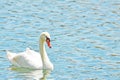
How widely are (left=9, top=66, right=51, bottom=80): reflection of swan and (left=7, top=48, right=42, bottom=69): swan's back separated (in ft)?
0.64

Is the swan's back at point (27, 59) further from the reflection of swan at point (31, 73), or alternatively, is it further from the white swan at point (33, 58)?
the reflection of swan at point (31, 73)

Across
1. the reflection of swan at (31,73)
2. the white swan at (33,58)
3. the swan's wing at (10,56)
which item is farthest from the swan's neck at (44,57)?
the swan's wing at (10,56)

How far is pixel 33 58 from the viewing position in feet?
62.6

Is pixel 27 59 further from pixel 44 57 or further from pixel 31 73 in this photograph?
pixel 31 73

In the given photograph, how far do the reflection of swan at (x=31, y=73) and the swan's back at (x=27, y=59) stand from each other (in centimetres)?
20

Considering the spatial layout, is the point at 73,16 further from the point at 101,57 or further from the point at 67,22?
the point at 101,57

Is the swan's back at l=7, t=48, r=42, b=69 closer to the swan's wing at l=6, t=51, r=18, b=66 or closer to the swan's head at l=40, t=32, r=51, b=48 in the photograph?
the swan's wing at l=6, t=51, r=18, b=66

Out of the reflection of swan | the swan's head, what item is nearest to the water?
the reflection of swan

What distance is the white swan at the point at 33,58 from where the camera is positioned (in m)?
18.7

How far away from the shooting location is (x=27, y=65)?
19.0m

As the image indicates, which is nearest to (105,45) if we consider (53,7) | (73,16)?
(73,16)

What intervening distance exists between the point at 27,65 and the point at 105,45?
2481 mm

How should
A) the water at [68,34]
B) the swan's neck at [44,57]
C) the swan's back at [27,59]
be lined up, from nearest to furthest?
1. the water at [68,34]
2. the swan's neck at [44,57]
3. the swan's back at [27,59]

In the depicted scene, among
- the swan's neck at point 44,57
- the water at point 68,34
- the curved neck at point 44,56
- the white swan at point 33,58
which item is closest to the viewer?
the water at point 68,34
